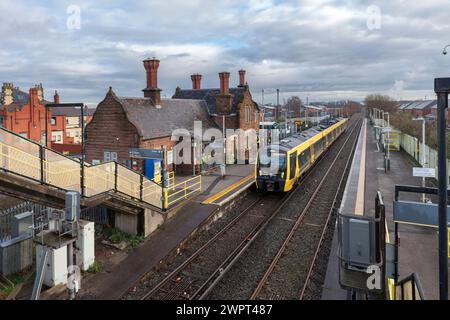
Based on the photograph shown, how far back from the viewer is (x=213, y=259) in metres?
11.2

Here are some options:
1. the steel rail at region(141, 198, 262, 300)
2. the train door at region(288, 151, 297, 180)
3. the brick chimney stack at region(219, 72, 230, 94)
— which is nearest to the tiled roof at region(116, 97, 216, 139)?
the brick chimney stack at region(219, 72, 230, 94)

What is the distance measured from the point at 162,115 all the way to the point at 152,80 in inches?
96.2

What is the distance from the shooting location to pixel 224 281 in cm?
974

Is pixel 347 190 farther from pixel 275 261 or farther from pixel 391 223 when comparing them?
pixel 275 261

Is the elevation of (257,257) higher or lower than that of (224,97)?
lower

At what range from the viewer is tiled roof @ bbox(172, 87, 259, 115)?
29.2 meters

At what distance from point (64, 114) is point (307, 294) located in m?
43.3

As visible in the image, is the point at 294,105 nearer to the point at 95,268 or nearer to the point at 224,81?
the point at 224,81

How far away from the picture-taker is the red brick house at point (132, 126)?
65.2 ft

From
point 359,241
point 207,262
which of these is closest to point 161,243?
point 207,262

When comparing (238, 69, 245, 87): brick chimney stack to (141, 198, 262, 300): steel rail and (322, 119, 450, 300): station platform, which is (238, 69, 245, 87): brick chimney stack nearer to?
(322, 119, 450, 300): station platform

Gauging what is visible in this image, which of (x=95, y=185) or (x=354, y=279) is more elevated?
(x=95, y=185)

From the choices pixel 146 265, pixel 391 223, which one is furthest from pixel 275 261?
pixel 391 223

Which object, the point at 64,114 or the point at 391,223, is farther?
the point at 64,114
